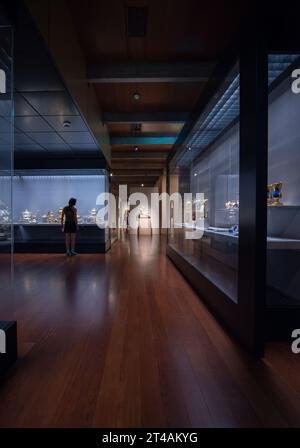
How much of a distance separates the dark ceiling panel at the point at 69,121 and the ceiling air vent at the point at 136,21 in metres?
1.71

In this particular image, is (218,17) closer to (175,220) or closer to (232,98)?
(232,98)

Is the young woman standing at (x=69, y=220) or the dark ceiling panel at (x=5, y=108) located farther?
the young woman standing at (x=69, y=220)

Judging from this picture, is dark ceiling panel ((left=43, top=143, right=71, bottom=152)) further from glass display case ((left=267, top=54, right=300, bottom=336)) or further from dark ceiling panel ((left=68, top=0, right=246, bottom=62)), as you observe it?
glass display case ((left=267, top=54, right=300, bottom=336))

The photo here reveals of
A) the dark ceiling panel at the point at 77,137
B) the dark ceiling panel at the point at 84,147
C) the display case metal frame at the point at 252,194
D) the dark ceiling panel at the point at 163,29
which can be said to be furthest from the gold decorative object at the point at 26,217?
the display case metal frame at the point at 252,194

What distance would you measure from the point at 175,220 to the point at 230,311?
5039 millimetres

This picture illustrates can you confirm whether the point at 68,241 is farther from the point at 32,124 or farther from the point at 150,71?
the point at 150,71

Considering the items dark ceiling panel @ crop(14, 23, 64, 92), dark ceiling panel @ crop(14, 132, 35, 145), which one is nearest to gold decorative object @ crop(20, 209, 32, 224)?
dark ceiling panel @ crop(14, 132, 35, 145)

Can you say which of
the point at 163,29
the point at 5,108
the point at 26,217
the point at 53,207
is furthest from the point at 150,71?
the point at 26,217

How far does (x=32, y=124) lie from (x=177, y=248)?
436cm

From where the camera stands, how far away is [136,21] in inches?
128

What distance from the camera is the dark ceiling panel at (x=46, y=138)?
550 cm

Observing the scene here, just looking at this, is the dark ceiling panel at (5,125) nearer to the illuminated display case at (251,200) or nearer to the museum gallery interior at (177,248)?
the museum gallery interior at (177,248)
